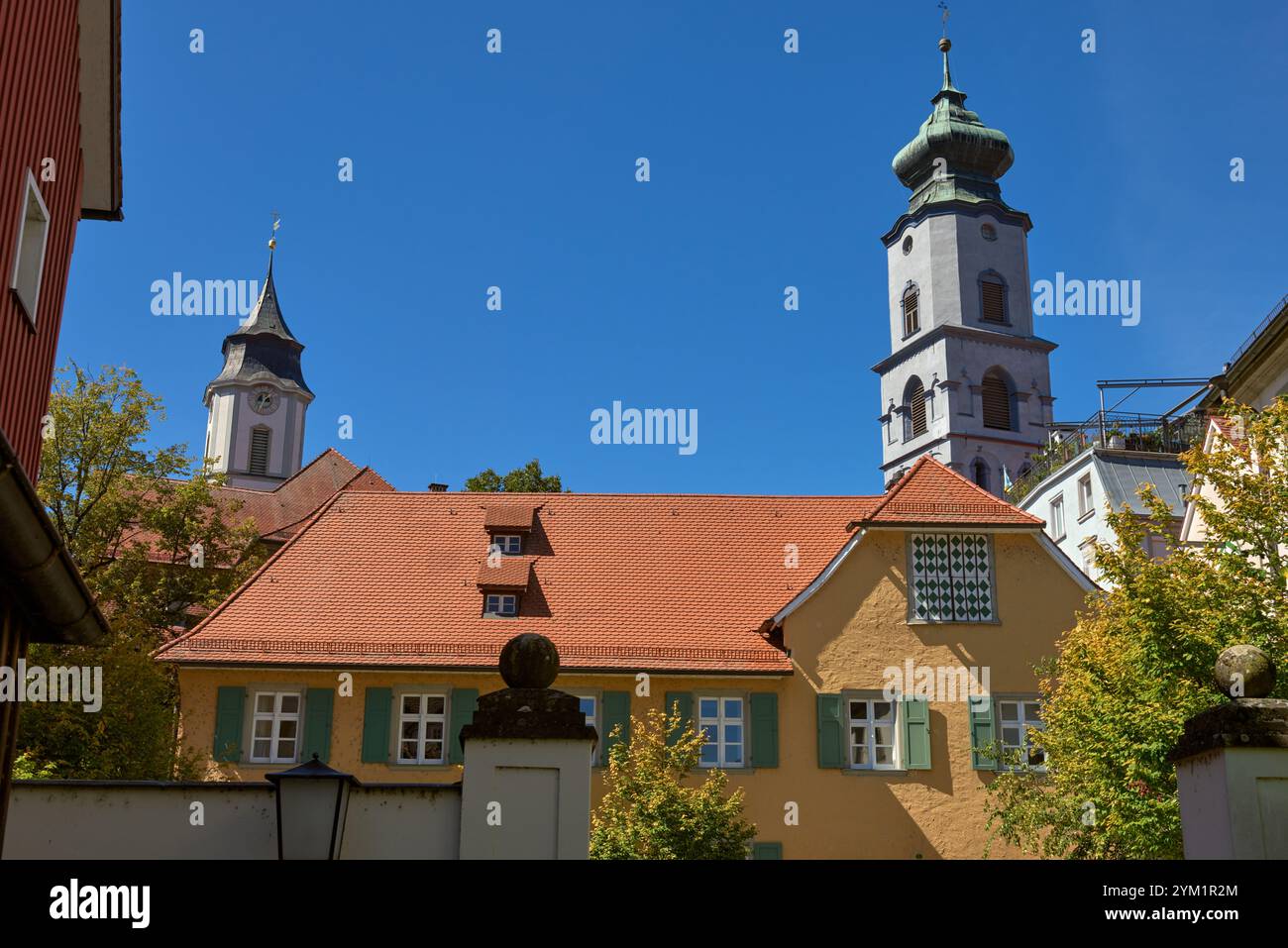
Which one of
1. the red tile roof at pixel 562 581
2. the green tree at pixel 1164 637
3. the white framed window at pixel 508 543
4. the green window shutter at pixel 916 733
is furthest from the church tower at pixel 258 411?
the green tree at pixel 1164 637

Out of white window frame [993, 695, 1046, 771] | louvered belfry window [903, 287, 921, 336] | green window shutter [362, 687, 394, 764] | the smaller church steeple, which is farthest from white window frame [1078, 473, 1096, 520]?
the smaller church steeple

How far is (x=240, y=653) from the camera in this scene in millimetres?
23328

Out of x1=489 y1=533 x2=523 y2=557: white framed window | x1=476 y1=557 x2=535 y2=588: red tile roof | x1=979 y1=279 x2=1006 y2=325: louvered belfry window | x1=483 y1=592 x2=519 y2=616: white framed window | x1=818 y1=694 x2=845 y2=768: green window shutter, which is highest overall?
x1=979 y1=279 x2=1006 y2=325: louvered belfry window

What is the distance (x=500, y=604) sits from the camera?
82.8 feet

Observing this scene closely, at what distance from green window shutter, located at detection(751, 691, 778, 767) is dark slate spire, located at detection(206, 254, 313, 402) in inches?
2456

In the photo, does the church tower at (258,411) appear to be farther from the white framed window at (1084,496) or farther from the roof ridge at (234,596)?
the roof ridge at (234,596)

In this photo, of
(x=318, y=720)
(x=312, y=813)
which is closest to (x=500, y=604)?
(x=318, y=720)

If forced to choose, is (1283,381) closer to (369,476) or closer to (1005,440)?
(369,476)

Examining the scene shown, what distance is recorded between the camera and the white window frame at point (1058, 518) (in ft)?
141

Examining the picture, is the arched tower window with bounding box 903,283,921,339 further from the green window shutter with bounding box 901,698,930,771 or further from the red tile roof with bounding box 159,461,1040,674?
the green window shutter with bounding box 901,698,930,771

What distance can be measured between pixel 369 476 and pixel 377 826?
33.2m

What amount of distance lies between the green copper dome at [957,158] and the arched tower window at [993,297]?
4040 millimetres

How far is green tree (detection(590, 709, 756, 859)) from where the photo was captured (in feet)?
63.0
